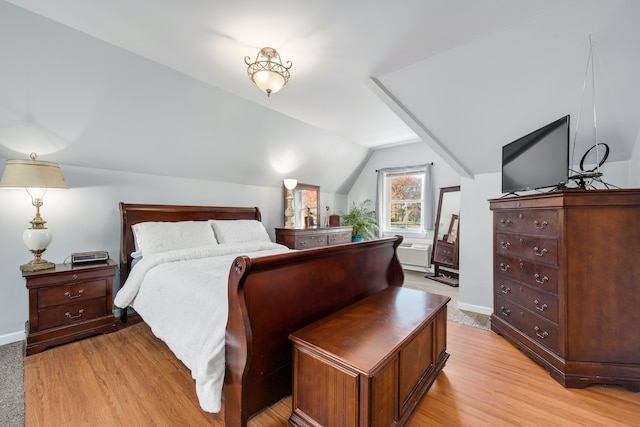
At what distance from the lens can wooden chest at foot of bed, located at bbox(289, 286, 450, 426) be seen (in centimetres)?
119

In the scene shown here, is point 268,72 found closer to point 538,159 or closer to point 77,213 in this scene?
point 538,159

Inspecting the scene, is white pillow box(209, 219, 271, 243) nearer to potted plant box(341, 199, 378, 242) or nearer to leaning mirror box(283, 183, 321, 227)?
leaning mirror box(283, 183, 321, 227)

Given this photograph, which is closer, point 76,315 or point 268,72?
point 268,72

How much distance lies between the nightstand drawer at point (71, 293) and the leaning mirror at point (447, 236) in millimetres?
4584

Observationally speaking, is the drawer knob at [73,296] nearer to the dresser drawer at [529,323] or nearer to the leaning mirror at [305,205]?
the leaning mirror at [305,205]

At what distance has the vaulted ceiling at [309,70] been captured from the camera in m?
1.70

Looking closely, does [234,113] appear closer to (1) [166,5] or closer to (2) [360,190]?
(1) [166,5]

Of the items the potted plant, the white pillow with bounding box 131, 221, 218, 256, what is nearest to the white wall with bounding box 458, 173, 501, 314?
the potted plant

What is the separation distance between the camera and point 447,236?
15.1ft

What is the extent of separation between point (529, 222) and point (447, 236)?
2.49 meters

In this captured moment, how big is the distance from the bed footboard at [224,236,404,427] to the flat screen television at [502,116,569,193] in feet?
5.25

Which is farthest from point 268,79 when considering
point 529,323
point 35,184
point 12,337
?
point 12,337

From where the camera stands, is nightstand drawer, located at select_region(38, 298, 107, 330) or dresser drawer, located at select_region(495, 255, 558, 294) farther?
nightstand drawer, located at select_region(38, 298, 107, 330)

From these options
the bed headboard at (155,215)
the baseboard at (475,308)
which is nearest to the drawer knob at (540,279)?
the baseboard at (475,308)
